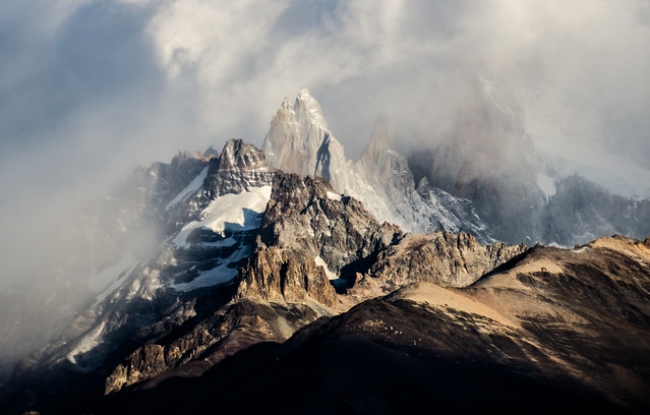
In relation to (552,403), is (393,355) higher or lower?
higher

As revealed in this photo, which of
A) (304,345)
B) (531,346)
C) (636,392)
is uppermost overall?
(304,345)

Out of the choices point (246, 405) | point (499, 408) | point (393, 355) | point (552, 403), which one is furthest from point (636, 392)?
point (246, 405)

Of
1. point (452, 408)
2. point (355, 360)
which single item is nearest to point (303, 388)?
point (355, 360)

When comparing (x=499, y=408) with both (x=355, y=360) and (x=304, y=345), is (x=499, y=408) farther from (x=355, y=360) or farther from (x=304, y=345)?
(x=304, y=345)

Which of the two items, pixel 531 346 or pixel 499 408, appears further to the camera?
pixel 531 346

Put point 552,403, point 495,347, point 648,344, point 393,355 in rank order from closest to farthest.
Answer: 1. point 552,403
2. point 393,355
3. point 495,347
4. point 648,344

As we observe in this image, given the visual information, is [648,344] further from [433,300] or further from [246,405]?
[246,405]

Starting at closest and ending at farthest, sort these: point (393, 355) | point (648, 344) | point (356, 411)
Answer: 1. point (356, 411)
2. point (393, 355)
3. point (648, 344)

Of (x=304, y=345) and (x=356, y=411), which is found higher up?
(x=304, y=345)

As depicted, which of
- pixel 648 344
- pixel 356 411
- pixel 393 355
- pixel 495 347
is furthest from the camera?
pixel 648 344
